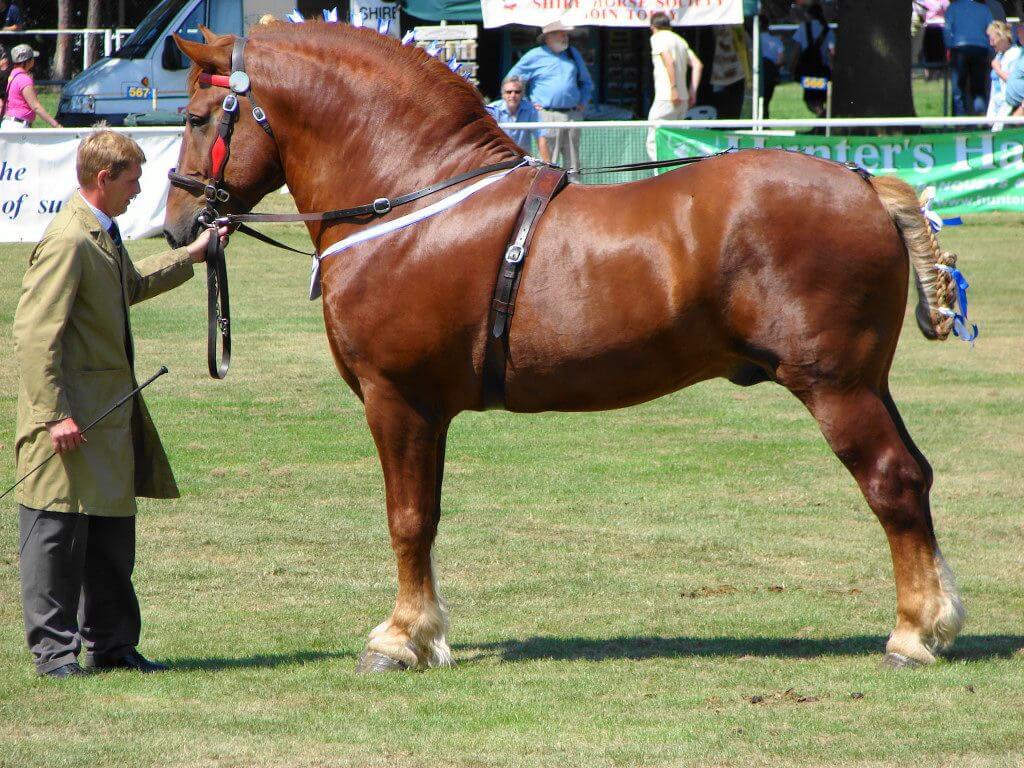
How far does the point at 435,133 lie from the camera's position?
559 cm

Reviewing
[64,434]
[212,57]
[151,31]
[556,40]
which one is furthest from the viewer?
[151,31]

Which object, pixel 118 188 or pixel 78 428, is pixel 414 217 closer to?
pixel 118 188

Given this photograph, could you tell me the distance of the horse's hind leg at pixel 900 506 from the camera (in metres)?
5.18

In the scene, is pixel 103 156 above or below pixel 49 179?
above

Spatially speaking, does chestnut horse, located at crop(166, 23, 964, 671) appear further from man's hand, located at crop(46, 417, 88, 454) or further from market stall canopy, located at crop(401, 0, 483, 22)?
market stall canopy, located at crop(401, 0, 483, 22)

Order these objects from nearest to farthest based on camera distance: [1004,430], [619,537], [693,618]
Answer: [693,618]
[619,537]
[1004,430]

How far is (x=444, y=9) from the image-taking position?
73.0 ft

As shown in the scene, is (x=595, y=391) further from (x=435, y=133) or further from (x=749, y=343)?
(x=435, y=133)

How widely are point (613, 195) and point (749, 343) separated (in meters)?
0.78

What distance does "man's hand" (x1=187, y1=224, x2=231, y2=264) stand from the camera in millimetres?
5629

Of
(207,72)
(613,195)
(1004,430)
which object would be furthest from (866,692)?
(1004,430)

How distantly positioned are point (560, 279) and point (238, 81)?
1503 millimetres

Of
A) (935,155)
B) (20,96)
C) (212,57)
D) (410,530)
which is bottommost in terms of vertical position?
(410,530)

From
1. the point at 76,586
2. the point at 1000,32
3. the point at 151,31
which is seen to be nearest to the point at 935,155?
the point at 1000,32
